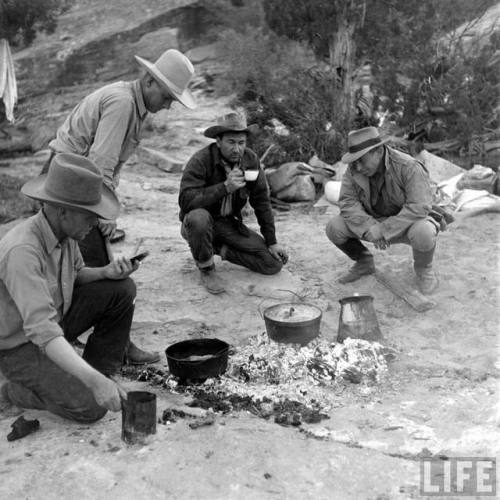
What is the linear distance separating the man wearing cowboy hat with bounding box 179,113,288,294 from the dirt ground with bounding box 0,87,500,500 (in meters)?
0.21

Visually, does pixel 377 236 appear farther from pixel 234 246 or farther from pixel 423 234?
pixel 234 246

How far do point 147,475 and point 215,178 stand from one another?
3265 mm

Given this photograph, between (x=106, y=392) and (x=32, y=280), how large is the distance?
0.66 metres

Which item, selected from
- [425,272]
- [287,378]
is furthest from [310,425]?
[425,272]

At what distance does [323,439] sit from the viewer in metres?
3.52

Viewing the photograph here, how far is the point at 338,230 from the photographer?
5.98m

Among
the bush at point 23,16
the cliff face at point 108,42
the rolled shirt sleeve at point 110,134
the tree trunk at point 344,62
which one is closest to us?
the rolled shirt sleeve at point 110,134

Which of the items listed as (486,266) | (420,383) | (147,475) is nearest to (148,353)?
(147,475)

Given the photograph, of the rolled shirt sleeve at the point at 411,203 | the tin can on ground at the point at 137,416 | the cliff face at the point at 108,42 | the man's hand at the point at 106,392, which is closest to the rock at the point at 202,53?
the cliff face at the point at 108,42

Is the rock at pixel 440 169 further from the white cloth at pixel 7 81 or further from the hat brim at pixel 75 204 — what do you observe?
the white cloth at pixel 7 81

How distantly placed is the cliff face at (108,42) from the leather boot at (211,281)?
42.1ft

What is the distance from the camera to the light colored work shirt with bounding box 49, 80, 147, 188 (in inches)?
173

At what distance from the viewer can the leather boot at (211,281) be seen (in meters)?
5.86

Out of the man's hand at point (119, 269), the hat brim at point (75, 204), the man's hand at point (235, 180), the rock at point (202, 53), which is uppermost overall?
the rock at point (202, 53)
